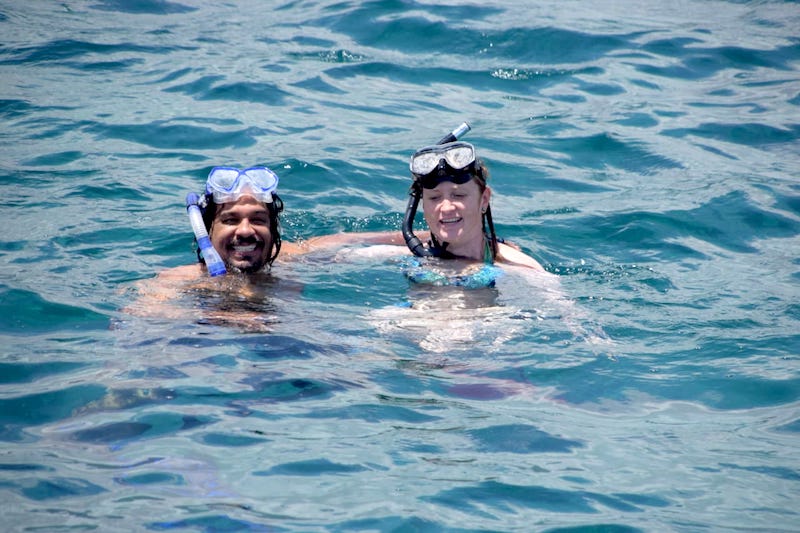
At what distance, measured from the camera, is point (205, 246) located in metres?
6.13

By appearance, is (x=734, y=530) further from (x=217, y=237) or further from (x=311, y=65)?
(x=311, y=65)

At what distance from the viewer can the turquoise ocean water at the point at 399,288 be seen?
3926mm

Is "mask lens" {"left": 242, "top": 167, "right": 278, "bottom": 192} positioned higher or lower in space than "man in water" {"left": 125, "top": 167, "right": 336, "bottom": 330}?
higher

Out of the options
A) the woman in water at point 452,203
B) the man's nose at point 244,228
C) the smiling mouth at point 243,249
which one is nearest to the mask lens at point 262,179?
the man's nose at point 244,228

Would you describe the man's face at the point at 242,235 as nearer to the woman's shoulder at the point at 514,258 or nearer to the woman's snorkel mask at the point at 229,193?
the woman's snorkel mask at the point at 229,193

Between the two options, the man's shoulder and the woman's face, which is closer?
the man's shoulder

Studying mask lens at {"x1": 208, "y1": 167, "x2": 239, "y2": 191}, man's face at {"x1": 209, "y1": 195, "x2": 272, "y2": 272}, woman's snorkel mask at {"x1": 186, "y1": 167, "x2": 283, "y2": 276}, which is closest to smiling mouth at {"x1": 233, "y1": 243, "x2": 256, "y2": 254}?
man's face at {"x1": 209, "y1": 195, "x2": 272, "y2": 272}

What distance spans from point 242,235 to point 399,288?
1.14 meters

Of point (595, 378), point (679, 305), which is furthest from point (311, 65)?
point (595, 378)

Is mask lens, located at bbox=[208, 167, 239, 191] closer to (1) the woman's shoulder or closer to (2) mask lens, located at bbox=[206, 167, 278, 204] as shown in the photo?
(2) mask lens, located at bbox=[206, 167, 278, 204]

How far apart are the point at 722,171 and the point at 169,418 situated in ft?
22.8

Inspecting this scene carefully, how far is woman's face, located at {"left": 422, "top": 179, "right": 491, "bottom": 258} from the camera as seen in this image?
6.50 metres

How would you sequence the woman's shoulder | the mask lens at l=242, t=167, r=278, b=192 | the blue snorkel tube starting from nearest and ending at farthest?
the blue snorkel tube < the mask lens at l=242, t=167, r=278, b=192 < the woman's shoulder

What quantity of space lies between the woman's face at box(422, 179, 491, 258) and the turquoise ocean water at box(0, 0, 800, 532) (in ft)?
1.67
